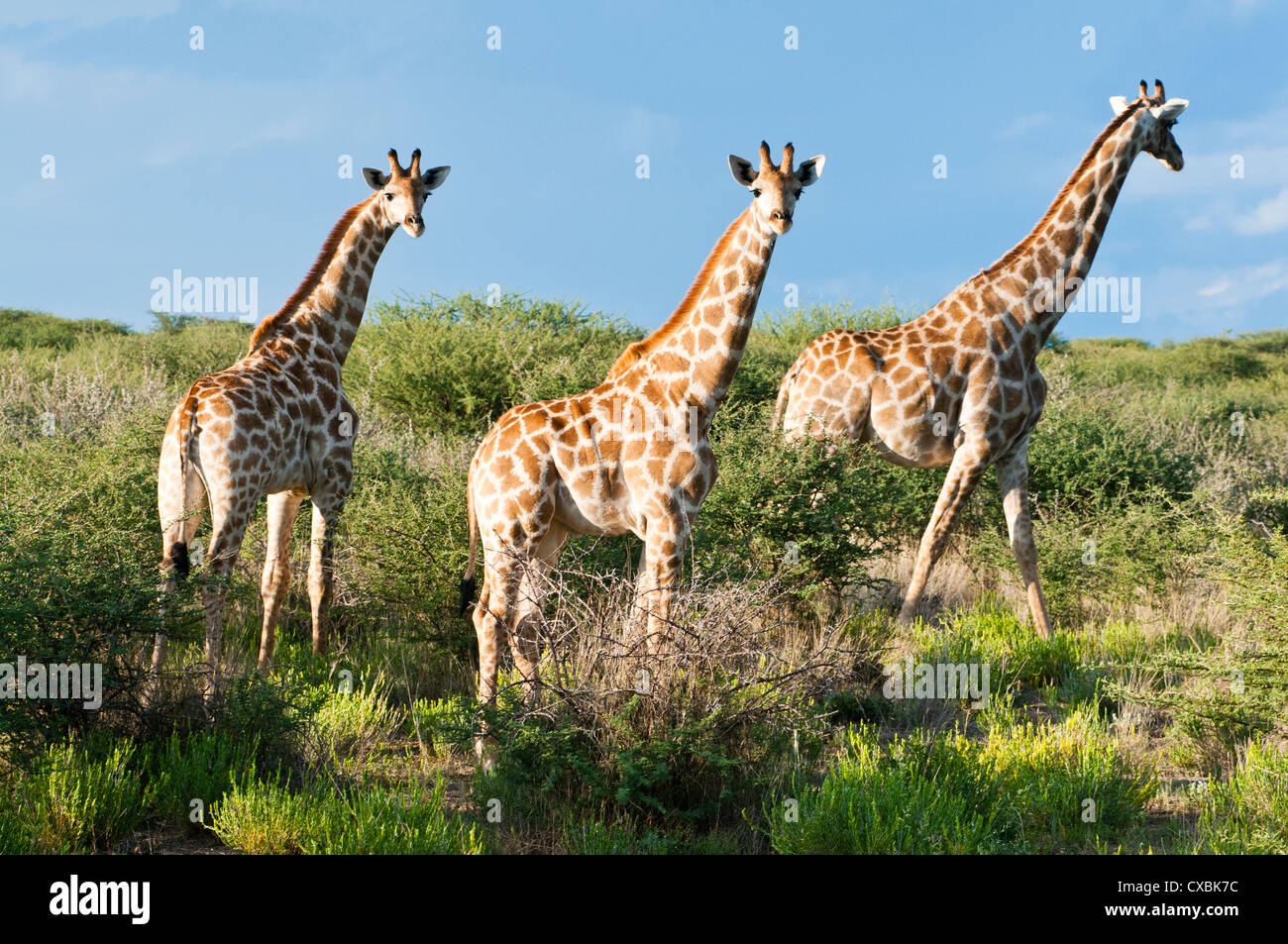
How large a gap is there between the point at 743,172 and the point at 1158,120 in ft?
18.6

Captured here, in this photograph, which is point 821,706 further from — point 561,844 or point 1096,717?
point 561,844

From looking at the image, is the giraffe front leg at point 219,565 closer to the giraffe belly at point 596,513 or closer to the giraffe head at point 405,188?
the giraffe belly at point 596,513

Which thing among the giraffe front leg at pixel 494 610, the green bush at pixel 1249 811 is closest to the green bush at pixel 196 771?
the giraffe front leg at pixel 494 610

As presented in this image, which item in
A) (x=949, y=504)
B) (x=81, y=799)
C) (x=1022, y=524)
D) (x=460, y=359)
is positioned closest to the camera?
(x=81, y=799)

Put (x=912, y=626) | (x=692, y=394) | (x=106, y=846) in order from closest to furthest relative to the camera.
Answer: (x=106, y=846) → (x=692, y=394) → (x=912, y=626)

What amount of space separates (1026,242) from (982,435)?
6.45ft

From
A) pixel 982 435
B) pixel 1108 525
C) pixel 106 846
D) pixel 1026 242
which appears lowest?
pixel 106 846

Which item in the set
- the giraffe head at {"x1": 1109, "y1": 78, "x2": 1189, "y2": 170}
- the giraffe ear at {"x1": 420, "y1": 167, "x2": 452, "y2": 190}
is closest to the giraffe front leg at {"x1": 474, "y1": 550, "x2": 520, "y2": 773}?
the giraffe ear at {"x1": 420, "y1": 167, "x2": 452, "y2": 190}

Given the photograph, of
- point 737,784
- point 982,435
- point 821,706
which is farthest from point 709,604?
point 982,435

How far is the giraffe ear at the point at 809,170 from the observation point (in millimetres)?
6148

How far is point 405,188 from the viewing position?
8258 mm

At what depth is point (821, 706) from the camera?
6.89 meters

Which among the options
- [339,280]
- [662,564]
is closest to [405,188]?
[339,280]

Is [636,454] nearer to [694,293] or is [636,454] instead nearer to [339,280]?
[694,293]
